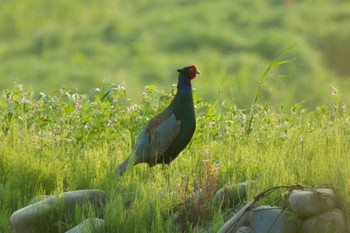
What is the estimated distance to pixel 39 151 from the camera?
7.40 m

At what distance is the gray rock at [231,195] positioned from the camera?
6074 mm

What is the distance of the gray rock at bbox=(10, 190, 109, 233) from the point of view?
6.05m

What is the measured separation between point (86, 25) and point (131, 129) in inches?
439

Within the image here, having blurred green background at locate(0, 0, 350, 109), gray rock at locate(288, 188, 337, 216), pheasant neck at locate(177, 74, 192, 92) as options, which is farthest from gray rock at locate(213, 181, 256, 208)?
blurred green background at locate(0, 0, 350, 109)

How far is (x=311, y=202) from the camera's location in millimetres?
5371

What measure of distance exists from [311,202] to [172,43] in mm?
13369

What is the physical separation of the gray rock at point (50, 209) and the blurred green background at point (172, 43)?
868cm

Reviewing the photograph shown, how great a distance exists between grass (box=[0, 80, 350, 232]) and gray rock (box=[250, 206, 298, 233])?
26 cm

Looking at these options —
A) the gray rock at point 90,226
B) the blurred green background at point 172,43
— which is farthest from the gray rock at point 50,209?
the blurred green background at point 172,43

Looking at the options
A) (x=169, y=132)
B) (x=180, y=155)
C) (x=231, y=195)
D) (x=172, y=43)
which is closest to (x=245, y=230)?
(x=231, y=195)

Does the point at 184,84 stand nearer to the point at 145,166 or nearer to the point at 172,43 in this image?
the point at 145,166

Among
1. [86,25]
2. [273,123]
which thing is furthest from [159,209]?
[86,25]

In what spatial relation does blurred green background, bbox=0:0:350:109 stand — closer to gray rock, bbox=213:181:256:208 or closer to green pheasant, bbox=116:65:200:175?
green pheasant, bbox=116:65:200:175

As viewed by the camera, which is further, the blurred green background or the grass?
the blurred green background
